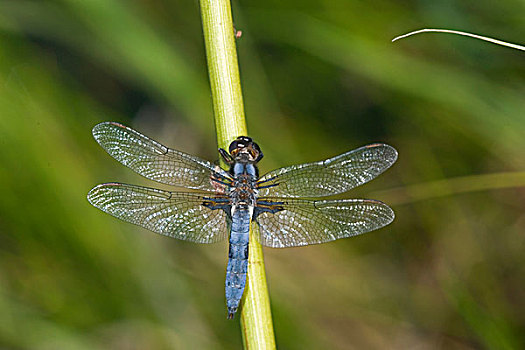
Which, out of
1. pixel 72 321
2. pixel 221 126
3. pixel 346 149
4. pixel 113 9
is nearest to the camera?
pixel 221 126

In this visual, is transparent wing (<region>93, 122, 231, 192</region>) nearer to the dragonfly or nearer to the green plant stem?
the dragonfly

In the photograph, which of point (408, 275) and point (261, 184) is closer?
point (261, 184)

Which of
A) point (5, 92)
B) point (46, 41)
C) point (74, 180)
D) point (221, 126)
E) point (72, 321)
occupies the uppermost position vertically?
point (46, 41)

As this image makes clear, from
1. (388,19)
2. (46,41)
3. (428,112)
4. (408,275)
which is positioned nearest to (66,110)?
(46,41)

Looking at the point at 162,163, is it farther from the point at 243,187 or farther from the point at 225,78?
the point at 225,78

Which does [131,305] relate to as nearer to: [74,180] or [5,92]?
[74,180]

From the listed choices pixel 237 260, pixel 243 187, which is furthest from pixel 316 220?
pixel 237 260
